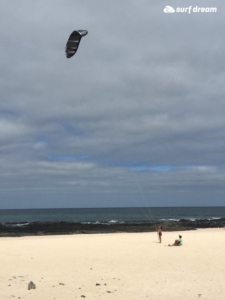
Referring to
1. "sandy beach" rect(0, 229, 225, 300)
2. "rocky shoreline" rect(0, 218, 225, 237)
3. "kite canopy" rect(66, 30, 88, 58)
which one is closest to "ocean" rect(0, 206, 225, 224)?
"rocky shoreline" rect(0, 218, 225, 237)

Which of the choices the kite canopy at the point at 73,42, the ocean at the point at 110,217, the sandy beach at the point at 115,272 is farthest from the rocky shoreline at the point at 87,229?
the kite canopy at the point at 73,42

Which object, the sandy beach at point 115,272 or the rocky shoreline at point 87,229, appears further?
the rocky shoreline at point 87,229

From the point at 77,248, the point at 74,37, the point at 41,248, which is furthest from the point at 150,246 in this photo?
the point at 74,37

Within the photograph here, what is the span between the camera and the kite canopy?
12.7 metres

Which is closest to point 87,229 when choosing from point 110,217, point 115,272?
point 115,272

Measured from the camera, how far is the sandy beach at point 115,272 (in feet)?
32.8

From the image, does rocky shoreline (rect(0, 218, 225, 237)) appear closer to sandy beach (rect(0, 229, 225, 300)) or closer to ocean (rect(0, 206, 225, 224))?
sandy beach (rect(0, 229, 225, 300))

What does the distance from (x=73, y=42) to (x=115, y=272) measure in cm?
883

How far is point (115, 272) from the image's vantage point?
42.9 ft

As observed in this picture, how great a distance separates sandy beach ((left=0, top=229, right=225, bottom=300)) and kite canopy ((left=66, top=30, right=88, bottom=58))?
813 centimetres

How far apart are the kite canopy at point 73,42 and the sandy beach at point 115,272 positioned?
8130mm

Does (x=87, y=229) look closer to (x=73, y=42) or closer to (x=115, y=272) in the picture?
(x=115, y=272)

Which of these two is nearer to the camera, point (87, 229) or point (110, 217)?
point (87, 229)

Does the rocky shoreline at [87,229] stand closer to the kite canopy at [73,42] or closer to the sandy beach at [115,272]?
the sandy beach at [115,272]
